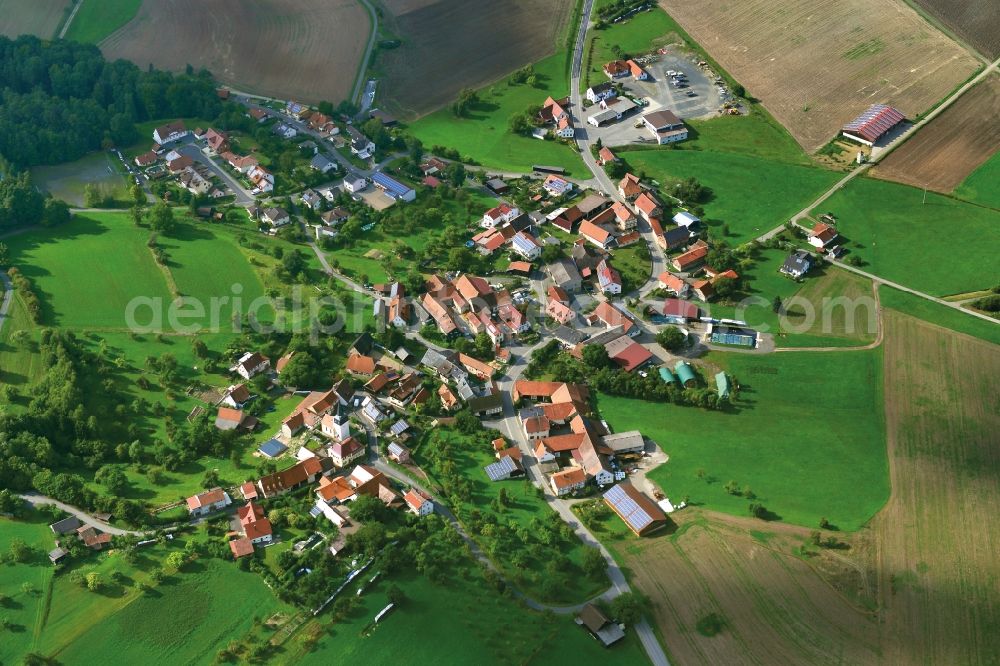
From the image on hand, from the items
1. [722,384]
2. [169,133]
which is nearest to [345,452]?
[722,384]

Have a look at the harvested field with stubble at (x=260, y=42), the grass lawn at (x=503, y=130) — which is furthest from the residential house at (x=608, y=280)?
the harvested field with stubble at (x=260, y=42)

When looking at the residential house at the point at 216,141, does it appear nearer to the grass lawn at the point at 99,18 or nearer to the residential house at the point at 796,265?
the grass lawn at the point at 99,18

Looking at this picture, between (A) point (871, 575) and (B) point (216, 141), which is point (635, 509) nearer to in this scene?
(A) point (871, 575)

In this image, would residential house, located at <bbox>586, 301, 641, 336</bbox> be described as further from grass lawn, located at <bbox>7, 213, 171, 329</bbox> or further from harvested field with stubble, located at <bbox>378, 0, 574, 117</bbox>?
harvested field with stubble, located at <bbox>378, 0, 574, 117</bbox>

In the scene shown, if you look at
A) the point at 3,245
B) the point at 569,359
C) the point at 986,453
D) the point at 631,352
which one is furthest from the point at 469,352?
the point at 3,245

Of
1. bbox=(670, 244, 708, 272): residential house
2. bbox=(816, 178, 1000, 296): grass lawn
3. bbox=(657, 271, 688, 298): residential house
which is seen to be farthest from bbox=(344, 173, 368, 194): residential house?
bbox=(816, 178, 1000, 296): grass lawn

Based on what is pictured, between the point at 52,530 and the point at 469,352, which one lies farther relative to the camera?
the point at 469,352

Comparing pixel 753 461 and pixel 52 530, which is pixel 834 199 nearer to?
pixel 753 461

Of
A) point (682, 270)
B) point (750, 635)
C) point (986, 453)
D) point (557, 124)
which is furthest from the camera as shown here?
point (557, 124)
